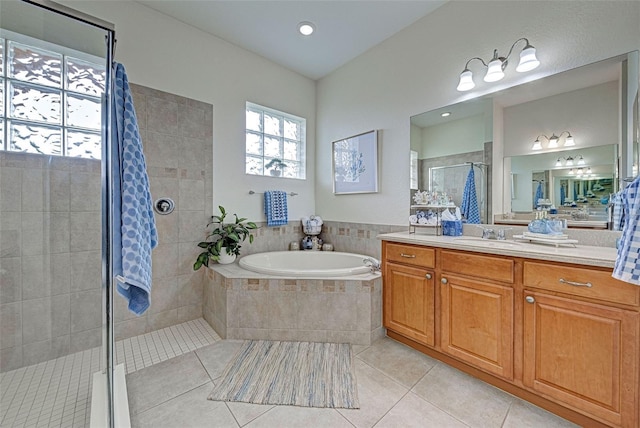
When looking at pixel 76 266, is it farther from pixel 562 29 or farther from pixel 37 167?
pixel 562 29

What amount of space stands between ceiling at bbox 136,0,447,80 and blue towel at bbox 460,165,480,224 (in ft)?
4.94

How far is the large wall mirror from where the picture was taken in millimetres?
1508

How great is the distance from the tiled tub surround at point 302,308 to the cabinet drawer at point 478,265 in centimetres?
59

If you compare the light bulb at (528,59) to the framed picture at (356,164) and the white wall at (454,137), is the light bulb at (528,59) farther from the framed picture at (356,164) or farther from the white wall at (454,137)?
the framed picture at (356,164)

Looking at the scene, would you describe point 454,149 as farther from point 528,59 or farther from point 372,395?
point 372,395

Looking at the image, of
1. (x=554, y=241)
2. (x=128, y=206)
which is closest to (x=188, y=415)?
(x=128, y=206)

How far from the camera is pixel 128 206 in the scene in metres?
1.10

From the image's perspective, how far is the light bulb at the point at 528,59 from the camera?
1.66m

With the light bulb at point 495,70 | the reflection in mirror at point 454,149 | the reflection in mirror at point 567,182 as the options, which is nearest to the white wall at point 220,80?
the reflection in mirror at point 454,149

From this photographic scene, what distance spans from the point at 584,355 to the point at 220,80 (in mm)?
3365

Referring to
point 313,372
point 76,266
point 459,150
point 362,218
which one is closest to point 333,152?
point 362,218

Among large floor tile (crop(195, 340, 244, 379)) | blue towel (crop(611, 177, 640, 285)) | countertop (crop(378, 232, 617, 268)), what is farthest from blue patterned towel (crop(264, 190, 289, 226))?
blue towel (crop(611, 177, 640, 285))

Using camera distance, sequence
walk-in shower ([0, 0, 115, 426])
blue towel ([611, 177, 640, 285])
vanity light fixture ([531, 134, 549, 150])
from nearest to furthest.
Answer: blue towel ([611, 177, 640, 285]) < walk-in shower ([0, 0, 115, 426]) < vanity light fixture ([531, 134, 549, 150])

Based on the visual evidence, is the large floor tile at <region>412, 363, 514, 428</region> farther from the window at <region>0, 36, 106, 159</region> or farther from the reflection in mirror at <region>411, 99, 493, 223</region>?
the window at <region>0, 36, 106, 159</region>
